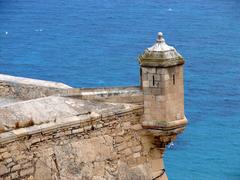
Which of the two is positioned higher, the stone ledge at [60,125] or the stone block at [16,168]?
the stone ledge at [60,125]

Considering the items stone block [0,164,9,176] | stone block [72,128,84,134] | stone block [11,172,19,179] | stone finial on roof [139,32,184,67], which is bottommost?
stone block [11,172,19,179]

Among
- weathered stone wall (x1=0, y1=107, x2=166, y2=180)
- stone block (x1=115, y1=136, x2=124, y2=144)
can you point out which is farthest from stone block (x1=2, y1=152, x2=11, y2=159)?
stone block (x1=115, y1=136, x2=124, y2=144)

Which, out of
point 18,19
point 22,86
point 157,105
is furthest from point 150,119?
point 18,19

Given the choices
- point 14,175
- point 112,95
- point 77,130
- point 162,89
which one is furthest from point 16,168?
point 162,89

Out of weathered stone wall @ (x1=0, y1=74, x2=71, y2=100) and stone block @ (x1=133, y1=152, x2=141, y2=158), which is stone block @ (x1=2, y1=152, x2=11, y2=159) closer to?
weathered stone wall @ (x1=0, y1=74, x2=71, y2=100)

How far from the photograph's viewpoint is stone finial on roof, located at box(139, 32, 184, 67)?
11.5 metres

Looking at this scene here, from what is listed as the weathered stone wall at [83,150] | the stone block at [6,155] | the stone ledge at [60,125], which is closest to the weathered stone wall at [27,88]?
the stone ledge at [60,125]

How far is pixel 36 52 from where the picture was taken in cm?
4978

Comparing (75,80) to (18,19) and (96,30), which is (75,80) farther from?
(18,19)

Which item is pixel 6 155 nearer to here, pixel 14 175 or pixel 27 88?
pixel 14 175

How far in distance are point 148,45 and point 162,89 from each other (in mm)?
38366

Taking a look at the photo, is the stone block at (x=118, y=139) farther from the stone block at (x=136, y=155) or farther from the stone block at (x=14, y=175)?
the stone block at (x=14, y=175)

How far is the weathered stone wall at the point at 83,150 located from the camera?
10758mm

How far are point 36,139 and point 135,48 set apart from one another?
38.2m
